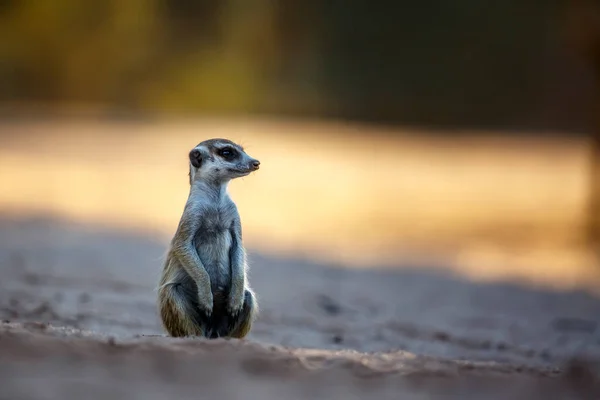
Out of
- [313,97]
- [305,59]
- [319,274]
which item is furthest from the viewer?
[305,59]

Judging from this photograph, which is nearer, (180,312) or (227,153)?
(180,312)

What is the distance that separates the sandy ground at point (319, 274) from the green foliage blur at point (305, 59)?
4.99 metres

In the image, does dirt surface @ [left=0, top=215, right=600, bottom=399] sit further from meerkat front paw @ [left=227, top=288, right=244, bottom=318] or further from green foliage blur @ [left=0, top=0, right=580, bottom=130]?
green foliage blur @ [left=0, top=0, right=580, bottom=130]

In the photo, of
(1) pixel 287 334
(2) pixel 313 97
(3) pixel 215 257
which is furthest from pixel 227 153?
(2) pixel 313 97

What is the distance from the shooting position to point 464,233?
Result: 35.1 feet

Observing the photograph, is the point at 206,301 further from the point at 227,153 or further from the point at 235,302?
the point at 227,153

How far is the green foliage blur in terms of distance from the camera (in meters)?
23.0

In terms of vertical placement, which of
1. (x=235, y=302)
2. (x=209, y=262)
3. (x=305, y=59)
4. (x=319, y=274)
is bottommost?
(x=235, y=302)

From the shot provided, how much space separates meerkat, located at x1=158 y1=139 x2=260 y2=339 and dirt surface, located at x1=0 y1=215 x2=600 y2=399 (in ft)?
0.81

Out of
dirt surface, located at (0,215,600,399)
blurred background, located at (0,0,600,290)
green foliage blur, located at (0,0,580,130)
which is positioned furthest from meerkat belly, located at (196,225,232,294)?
green foliage blur, located at (0,0,580,130)

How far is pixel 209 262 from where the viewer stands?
4891mm

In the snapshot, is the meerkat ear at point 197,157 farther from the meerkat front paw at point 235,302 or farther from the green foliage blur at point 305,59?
the green foliage blur at point 305,59

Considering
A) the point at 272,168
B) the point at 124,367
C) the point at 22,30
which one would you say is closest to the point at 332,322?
the point at 124,367

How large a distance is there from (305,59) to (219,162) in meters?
19.1
